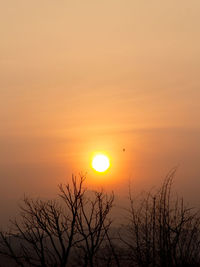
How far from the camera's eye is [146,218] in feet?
64.1

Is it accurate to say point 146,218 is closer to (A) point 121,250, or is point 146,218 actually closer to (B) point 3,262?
(A) point 121,250

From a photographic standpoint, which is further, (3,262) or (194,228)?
(3,262)

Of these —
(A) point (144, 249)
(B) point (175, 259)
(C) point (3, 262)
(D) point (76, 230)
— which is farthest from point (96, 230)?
(C) point (3, 262)

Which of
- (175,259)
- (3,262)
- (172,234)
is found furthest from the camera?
(3,262)

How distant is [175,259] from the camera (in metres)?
17.6

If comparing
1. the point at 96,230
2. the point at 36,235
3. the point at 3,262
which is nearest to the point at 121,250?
the point at 96,230

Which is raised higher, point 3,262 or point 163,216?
point 3,262

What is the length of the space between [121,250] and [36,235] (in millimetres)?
3466

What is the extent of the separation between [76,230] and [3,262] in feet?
295

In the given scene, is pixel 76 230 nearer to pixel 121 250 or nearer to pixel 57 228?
pixel 57 228

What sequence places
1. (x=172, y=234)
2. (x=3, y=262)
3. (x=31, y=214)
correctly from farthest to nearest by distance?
(x=3, y=262)
(x=31, y=214)
(x=172, y=234)

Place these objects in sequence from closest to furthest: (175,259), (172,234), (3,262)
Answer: (175,259) → (172,234) → (3,262)

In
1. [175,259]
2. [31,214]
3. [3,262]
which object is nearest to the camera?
[175,259]

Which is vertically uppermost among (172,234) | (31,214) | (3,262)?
(3,262)
